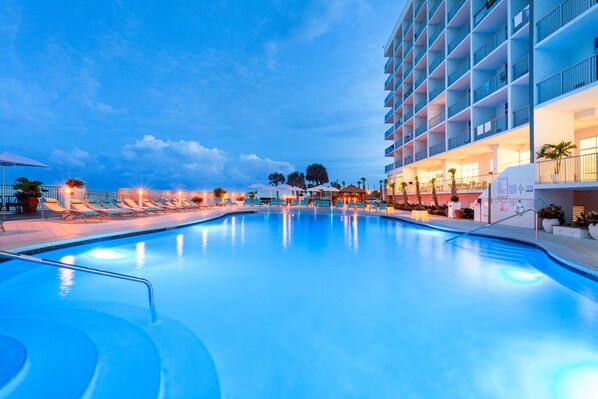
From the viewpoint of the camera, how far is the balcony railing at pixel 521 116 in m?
11.6

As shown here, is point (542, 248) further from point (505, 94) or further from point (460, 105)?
point (460, 105)

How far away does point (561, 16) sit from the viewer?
Answer: 32.6 ft

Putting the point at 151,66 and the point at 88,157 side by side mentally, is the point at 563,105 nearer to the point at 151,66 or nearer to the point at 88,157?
the point at 151,66

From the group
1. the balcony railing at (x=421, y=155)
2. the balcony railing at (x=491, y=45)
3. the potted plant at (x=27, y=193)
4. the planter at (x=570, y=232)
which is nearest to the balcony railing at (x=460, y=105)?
the balcony railing at (x=491, y=45)

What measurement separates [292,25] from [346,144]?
75.4 ft

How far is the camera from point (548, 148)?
9.88m

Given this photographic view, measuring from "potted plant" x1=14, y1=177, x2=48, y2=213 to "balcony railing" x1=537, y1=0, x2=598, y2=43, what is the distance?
21.0 metres

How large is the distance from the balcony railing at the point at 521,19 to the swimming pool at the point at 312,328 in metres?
11.1

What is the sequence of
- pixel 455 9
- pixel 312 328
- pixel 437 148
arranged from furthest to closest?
pixel 437 148 < pixel 455 9 < pixel 312 328

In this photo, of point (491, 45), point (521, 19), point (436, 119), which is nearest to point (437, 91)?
point (436, 119)

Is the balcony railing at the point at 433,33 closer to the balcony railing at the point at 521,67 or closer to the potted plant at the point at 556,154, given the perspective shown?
the balcony railing at the point at 521,67

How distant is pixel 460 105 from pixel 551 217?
1009cm

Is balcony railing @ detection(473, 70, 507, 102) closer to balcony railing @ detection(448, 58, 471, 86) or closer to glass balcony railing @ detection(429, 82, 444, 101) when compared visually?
balcony railing @ detection(448, 58, 471, 86)

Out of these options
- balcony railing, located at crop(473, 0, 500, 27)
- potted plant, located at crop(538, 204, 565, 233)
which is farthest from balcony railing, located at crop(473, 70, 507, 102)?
potted plant, located at crop(538, 204, 565, 233)
